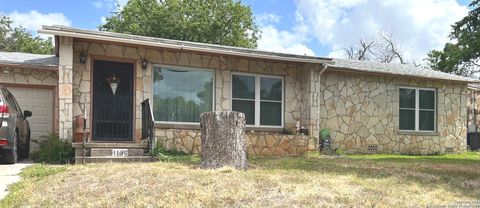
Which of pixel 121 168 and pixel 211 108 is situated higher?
pixel 211 108

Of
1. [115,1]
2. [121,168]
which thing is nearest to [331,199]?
[121,168]

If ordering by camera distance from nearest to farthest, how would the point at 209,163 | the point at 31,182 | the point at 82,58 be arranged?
the point at 31,182 → the point at 209,163 → the point at 82,58

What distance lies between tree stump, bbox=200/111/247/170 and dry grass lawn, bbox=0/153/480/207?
0.32 metres

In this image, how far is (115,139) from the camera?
11055 millimetres

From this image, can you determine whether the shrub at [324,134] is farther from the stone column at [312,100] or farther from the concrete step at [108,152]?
the concrete step at [108,152]

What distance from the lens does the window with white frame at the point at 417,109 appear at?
48.2 feet

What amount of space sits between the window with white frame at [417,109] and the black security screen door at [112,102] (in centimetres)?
837

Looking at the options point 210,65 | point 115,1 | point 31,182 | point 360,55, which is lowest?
point 31,182

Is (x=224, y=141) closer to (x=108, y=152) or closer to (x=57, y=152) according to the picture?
(x=108, y=152)

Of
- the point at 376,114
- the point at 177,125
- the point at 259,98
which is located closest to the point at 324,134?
the point at 259,98

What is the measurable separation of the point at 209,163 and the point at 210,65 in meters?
5.27

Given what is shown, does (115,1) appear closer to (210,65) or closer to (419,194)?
(210,65)

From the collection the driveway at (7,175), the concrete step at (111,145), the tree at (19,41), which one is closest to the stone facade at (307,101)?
the concrete step at (111,145)

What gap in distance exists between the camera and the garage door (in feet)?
37.8
